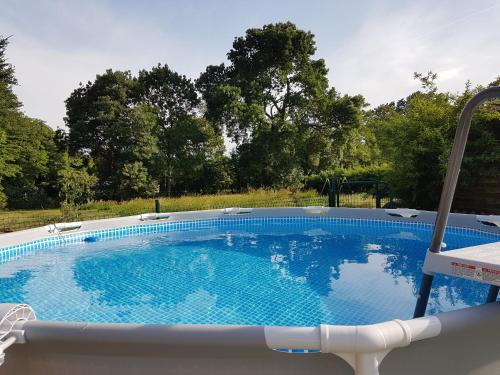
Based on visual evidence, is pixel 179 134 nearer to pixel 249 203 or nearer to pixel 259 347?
pixel 249 203

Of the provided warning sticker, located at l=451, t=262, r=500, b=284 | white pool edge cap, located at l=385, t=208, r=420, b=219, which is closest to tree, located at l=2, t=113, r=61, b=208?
white pool edge cap, located at l=385, t=208, r=420, b=219

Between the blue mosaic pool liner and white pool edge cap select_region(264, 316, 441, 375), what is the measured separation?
29.0 feet

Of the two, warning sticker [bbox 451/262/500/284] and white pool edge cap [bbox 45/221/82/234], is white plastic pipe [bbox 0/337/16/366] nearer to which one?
warning sticker [bbox 451/262/500/284]

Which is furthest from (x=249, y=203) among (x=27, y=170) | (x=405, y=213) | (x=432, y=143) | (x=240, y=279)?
(x=27, y=170)

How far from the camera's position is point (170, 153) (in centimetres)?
2347

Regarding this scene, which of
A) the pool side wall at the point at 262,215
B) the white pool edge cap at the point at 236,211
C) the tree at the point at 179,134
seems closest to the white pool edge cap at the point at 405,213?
the pool side wall at the point at 262,215

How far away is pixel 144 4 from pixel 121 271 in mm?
8710

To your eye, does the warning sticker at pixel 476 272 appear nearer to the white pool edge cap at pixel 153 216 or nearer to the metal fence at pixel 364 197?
the white pool edge cap at pixel 153 216

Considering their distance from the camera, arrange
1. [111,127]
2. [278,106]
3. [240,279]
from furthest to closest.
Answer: [278,106] < [111,127] < [240,279]

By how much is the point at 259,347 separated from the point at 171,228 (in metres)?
10.5

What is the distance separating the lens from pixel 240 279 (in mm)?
6363

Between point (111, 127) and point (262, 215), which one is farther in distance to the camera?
point (111, 127)

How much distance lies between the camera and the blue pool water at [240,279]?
15.9 ft

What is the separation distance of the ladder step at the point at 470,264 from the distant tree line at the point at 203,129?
702 inches
